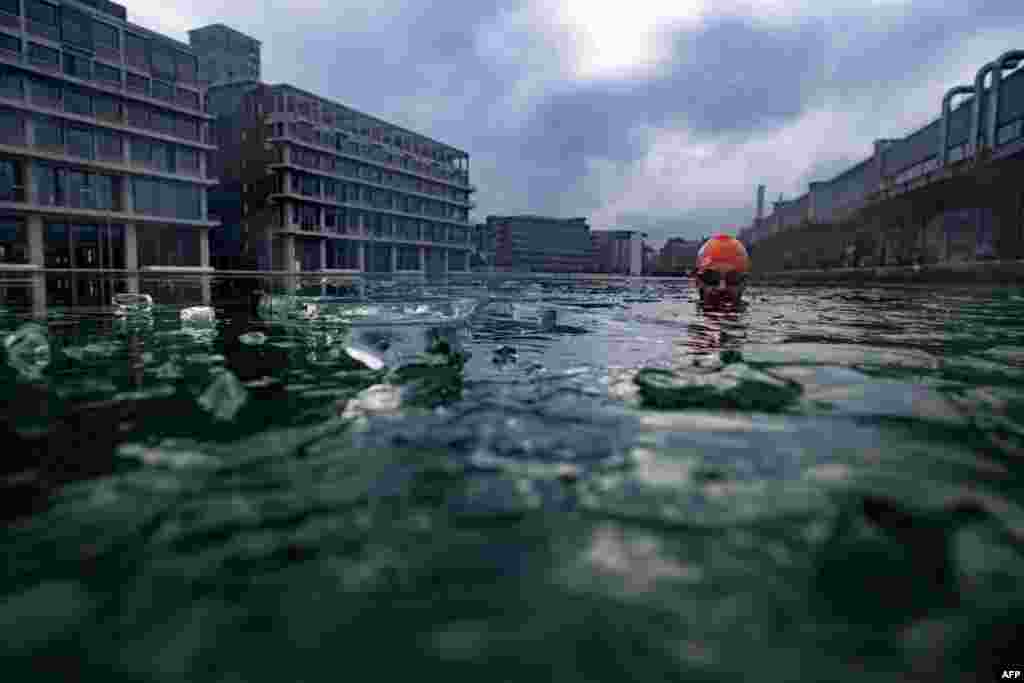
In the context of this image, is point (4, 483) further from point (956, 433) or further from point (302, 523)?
point (956, 433)

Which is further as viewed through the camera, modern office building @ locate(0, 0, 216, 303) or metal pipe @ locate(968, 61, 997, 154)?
modern office building @ locate(0, 0, 216, 303)

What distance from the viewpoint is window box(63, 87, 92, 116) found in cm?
3844

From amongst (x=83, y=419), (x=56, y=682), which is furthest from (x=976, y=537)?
(x=83, y=419)

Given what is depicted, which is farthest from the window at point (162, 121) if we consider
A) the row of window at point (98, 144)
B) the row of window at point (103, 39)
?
the row of window at point (103, 39)

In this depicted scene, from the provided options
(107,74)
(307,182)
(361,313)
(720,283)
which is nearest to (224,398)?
(361,313)

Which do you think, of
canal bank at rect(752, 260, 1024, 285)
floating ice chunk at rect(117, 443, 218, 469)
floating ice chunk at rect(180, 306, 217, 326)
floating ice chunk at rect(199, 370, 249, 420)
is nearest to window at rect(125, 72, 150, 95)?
floating ice chunk at rect(180, 306, 217, 326)

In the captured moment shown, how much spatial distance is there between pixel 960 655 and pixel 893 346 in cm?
515

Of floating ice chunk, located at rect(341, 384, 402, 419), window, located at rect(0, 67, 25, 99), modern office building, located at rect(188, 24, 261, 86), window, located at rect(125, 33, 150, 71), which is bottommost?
floating ice chunk, located at rect(341, 384, 402, 419)

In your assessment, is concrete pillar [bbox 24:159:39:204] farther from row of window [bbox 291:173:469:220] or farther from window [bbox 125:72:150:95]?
row of window [bbox 291:173:469:220]

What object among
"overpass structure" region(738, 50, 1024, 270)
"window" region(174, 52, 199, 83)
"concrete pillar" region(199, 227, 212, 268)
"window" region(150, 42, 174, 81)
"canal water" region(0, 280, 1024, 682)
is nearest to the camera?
"canal water" region(0, 280, 1024, 682)

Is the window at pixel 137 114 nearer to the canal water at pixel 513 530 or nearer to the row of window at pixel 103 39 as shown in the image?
the row of window at pixel 103 39

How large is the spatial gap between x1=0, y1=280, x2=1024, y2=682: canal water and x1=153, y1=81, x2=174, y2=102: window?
167ft

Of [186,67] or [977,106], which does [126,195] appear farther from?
[977,106]

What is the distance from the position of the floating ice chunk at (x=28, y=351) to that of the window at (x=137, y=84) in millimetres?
47245
